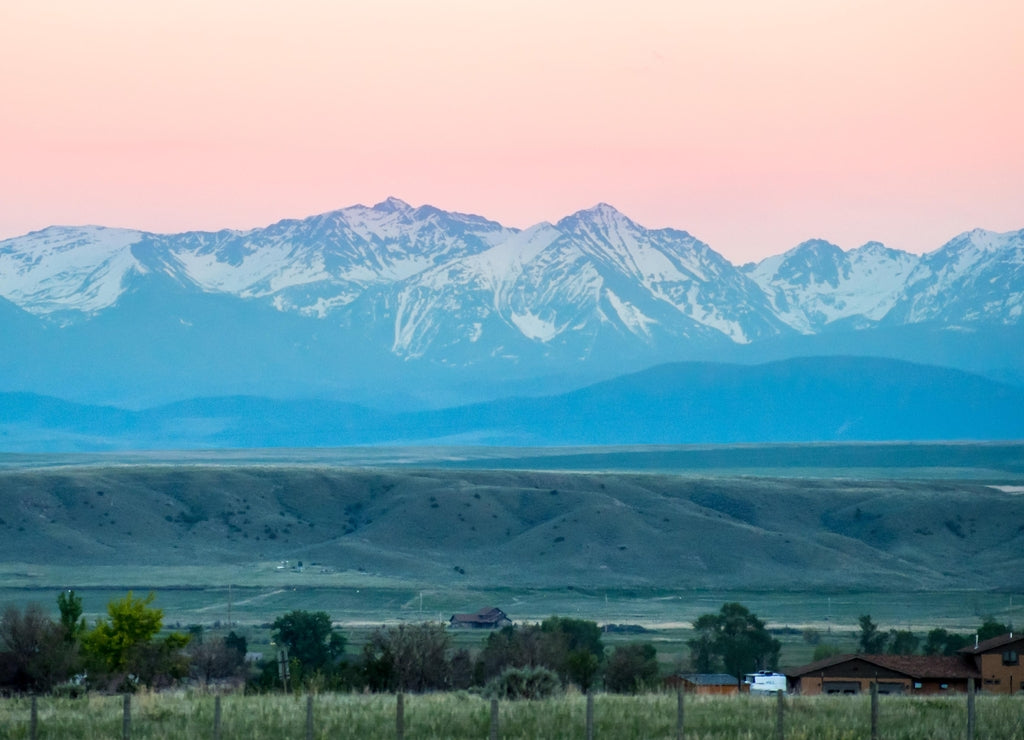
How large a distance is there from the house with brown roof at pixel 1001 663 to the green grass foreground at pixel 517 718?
57.7ft

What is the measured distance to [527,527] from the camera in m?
128

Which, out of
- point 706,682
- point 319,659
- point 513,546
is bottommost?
point 706,682

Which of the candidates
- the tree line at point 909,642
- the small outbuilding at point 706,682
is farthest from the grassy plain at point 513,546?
the small outbuilding at point 706,682

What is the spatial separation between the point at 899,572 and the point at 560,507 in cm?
A: 2876

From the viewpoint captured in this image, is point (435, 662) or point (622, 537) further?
point (622, 537)

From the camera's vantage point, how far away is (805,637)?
246 feet

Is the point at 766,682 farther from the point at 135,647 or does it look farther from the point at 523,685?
the point at 523,685

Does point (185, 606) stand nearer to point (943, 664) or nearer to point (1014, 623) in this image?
point (1014, 623)

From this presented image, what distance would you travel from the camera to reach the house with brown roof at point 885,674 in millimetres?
46250

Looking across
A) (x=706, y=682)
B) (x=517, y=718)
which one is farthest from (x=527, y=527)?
(x=517, y=718)

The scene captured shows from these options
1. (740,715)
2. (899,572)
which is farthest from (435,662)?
(899,572)

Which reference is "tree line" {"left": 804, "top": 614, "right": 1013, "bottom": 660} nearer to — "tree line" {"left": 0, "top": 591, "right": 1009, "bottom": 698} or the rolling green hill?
"tree line" {"left": 0, "top": 591, "right": 1009, "bottom": 698}

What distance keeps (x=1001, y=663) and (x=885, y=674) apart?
3.55 meters

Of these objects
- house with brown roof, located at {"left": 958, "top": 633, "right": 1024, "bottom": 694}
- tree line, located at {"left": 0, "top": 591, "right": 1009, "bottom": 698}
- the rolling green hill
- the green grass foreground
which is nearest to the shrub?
tree line, located at {"left": 0, "top": 591, "right": 1009, "bottom": 698}
